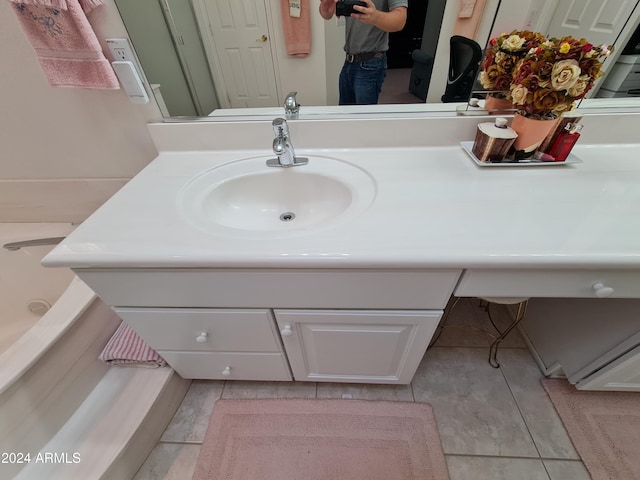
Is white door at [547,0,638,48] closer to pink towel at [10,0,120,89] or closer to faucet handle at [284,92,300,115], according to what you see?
faucet handle at [284,92,300,115]

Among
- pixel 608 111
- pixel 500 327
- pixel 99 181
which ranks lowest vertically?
pixel 500 327

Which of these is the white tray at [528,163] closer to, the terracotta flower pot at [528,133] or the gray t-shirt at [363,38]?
the terracotta flower pot at [528,133]

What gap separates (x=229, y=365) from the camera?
92cm

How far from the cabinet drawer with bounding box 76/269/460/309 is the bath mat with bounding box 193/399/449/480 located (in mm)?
621

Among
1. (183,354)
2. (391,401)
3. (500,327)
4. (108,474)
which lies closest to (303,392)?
(391,401)

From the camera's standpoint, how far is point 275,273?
58cm

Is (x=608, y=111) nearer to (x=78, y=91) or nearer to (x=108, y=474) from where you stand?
(x=78, y=91)

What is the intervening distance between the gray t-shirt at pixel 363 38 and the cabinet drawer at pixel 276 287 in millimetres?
712

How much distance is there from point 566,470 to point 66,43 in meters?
2.09

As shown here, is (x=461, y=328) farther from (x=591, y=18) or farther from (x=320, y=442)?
(x=591, y=18)

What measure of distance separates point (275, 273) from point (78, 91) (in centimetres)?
99

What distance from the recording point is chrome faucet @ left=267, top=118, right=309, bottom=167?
79 centimetres

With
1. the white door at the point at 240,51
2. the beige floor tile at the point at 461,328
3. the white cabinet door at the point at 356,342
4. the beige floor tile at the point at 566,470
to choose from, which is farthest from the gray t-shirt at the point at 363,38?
the beige floor tile at the point at 566,470

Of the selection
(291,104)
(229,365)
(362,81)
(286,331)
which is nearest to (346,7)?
(362,81)
